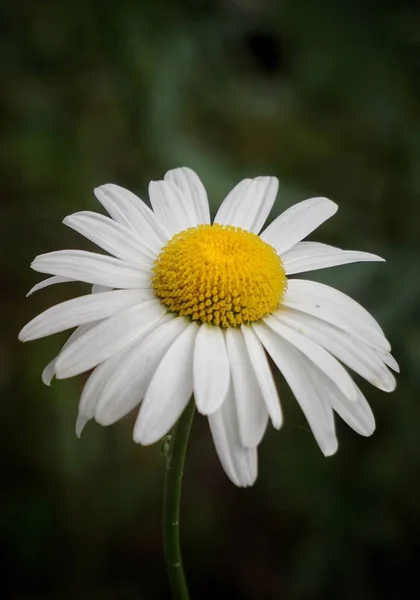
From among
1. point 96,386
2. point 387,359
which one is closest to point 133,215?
point 96,386

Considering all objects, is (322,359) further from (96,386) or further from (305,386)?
(96,386)

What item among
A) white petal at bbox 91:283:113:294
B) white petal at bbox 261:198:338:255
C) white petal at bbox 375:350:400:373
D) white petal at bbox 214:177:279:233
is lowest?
white petal at bbox 375:350:400:373

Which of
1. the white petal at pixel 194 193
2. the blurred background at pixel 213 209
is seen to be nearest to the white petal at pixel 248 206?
the white petal at pixel 194 193

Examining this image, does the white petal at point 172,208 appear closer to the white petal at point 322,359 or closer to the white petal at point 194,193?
the white petal at point 194,193

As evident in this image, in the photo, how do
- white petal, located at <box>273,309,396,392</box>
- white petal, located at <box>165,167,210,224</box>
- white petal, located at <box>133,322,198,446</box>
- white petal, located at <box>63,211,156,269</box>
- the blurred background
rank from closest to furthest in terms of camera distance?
1. white petal, located at <box>133,322,198,446</box>
2. white petal, located at <box>273,309,396,392</box>
3. white petal, located at <box>63,211,156,269</box>
4. white petal, located at <box>165,167,210,224</box>
5. the blurred background

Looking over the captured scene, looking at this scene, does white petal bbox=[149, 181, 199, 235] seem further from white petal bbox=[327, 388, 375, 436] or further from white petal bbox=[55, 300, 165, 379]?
white petal bbox=[327, 388, 375, 436]

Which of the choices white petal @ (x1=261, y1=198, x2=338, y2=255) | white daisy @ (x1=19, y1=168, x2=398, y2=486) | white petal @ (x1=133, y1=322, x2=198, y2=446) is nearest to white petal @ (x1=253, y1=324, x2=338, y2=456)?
white daisy @ (x1=19, y1=168, x2=398, y2=486)
